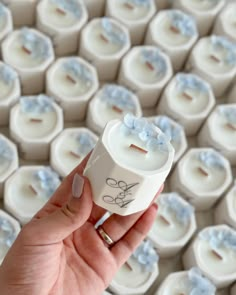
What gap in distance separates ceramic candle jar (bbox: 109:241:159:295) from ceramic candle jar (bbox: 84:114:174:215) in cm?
28

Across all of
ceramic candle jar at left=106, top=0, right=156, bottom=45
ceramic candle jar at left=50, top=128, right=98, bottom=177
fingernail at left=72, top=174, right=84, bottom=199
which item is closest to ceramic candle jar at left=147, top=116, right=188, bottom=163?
ceramic candle jar at left=50, top=128, right=98, bottom=177

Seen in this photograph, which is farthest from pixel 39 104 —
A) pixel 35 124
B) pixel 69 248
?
pixel 69 248

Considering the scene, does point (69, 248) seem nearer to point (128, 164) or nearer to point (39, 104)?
point (128, 164)

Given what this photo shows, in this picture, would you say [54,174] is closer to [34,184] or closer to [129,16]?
[34,184]

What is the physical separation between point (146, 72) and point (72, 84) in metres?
0.15

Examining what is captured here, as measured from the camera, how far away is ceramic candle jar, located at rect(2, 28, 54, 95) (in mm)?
1155

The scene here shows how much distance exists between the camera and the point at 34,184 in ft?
3.49

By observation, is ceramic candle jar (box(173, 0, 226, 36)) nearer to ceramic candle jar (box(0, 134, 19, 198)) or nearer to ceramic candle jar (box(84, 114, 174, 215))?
ceramic candle jar (box(0, 134, 19, 198))

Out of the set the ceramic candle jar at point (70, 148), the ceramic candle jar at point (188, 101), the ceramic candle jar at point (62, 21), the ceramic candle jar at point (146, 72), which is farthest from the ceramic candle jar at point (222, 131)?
the ceramic candle jar at point (62, 21)

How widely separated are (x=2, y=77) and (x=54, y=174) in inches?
9.0

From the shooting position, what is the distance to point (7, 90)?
1.13 m

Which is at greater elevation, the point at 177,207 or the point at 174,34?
the point at 174,34

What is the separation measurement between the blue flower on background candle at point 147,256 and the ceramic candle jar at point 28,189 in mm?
189

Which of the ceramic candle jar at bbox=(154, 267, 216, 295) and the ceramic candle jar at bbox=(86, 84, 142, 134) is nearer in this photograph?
the ceramic candle jar at bbox=(154, 267, 216, 295)
